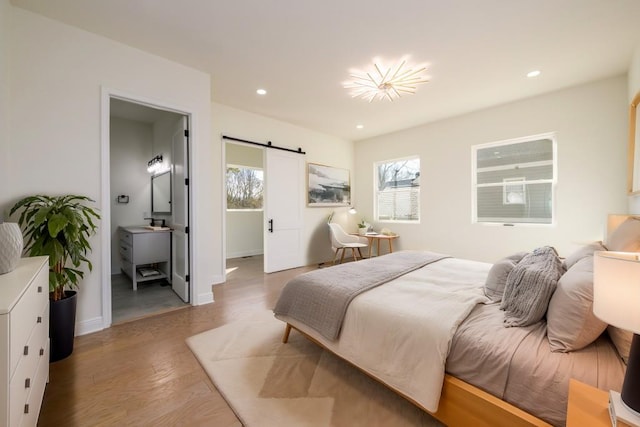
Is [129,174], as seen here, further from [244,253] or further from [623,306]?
[623,306]

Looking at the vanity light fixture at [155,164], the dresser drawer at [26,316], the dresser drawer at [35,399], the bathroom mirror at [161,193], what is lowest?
the dresser drawer at [35,399]

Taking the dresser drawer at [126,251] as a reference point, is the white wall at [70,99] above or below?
above

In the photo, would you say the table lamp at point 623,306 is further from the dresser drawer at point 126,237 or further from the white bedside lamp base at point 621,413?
the dresser drawer at point 126,237

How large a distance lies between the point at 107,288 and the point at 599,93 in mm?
6084

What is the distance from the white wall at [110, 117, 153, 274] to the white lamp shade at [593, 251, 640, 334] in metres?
5.65

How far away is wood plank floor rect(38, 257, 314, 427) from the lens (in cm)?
147

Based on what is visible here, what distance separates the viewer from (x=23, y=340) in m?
1.11

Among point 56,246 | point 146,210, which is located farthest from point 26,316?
point 146,210

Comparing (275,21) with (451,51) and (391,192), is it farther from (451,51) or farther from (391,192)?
(391,192)

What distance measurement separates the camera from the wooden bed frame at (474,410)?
107 centimetres

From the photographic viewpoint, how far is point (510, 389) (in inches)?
44.3

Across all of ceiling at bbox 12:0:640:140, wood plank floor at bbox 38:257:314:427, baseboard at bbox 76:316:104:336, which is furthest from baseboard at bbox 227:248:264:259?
ceiling at bbox 12:0:640:140

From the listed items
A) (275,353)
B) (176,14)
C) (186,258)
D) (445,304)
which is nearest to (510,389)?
(445,304)

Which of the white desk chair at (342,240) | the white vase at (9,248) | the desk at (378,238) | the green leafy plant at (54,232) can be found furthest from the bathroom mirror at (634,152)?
the green leafy plant at (54,232)
